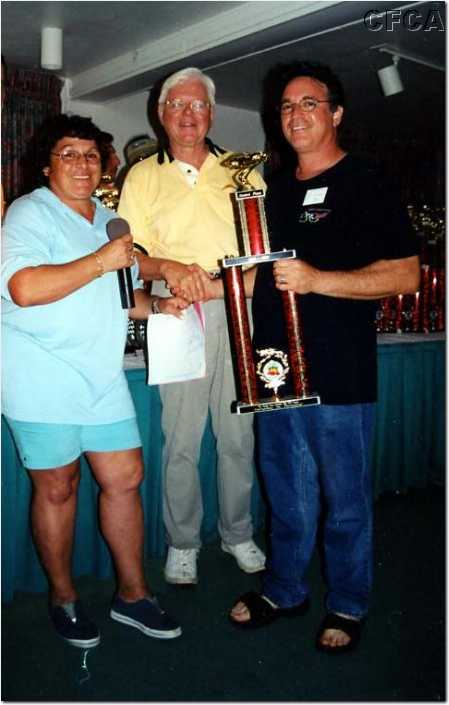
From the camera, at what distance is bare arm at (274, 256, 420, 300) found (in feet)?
5.15

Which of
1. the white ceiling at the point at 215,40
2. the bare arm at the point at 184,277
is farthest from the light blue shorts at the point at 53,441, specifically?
the white ceiling at the point at 215,40

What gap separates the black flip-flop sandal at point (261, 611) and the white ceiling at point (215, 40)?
8.89 feet

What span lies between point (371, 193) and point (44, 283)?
93 centimetres

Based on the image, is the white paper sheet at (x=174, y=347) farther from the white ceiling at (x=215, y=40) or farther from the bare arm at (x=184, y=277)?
the white ceiling at (x=215, y=40)

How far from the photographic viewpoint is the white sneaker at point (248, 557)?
2.28 metres

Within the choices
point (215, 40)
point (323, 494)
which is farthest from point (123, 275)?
point (215, 40)

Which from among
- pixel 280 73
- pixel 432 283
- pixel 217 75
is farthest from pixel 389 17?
pixel 280 73

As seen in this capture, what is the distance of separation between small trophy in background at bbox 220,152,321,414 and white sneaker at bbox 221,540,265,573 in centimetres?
84

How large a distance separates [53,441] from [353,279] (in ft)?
3.17

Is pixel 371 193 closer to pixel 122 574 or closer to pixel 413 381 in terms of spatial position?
pixel 122 574

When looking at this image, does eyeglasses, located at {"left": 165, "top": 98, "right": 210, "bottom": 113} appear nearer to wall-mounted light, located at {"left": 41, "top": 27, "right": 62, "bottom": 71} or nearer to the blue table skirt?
the blue table skirt

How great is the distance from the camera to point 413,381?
10.3 feet

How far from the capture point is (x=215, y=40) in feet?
10.9

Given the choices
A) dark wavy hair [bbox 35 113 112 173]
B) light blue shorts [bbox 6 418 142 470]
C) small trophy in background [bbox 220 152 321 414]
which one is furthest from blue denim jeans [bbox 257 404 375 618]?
dark wavy hair [bbox 35 113 112 173]
